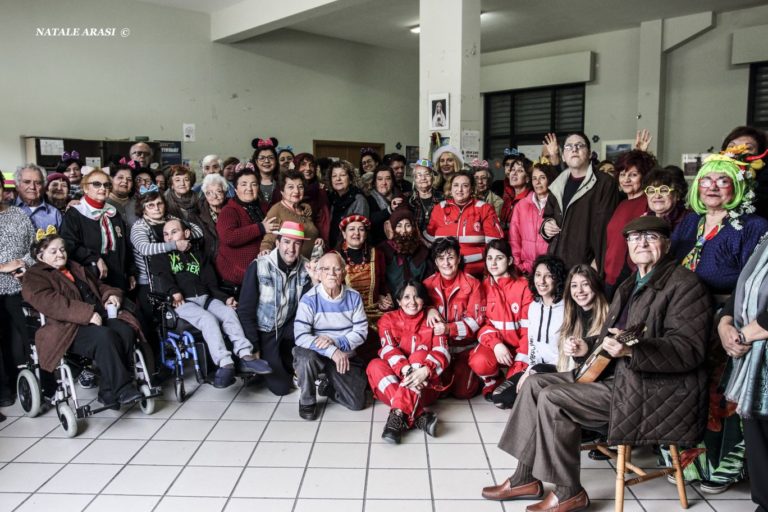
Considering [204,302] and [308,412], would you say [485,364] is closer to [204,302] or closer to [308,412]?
[308,412]

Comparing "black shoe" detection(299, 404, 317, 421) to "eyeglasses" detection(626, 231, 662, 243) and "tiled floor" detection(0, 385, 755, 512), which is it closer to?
"tiled floor" detection(0, 385, 755, 512)

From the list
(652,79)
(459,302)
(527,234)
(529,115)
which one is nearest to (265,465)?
(459,302)

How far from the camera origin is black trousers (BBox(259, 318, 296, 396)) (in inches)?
156

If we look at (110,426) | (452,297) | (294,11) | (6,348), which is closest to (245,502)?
(110,426)

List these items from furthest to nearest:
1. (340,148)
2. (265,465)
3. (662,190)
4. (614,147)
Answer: (340,148) < (614,147) < (662,190) < (265,465)

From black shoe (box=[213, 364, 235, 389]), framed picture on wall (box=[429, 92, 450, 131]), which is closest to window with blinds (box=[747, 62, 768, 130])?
framed picture on wall (box=[429, 92, 450, 131])

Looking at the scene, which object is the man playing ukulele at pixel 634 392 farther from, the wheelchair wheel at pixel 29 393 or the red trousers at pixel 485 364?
the wheelchair wheel at pixel 29 393

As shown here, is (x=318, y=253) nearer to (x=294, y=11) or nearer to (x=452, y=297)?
(x=452, y=297)

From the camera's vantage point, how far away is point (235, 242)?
423cm

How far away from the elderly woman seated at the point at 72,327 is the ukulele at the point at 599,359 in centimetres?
251

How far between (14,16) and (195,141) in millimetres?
2418

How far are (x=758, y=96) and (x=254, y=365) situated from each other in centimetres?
768

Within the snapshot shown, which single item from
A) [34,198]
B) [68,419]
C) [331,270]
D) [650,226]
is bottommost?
[68,419]

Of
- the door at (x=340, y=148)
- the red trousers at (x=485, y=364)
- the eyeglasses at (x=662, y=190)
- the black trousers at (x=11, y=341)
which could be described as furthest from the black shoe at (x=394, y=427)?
the door at (x=340, y=148)
